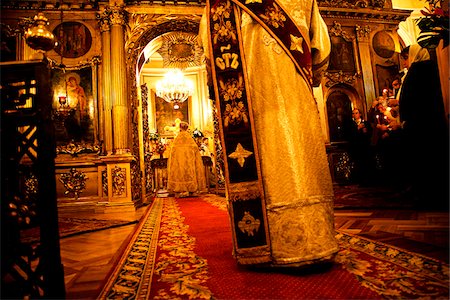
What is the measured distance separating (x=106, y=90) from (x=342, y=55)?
266 inches

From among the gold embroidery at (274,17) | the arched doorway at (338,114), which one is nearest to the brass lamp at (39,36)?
the gold embroidery at (274,17)

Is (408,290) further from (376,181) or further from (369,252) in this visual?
(376,181)

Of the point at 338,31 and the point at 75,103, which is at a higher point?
the point at 338,31

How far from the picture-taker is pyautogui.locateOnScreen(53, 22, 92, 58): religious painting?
23.5ft

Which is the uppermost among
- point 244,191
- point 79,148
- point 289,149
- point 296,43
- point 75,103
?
point 75,103

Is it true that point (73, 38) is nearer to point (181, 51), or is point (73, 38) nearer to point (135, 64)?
point (135, 64)

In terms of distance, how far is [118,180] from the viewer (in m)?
6.45

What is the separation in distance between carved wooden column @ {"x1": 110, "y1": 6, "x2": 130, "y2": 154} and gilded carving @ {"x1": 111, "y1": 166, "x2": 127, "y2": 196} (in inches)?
16.9

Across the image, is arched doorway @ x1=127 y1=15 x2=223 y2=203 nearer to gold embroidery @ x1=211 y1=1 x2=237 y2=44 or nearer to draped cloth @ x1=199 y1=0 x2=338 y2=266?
gold embroidery @ x1=211 y1=1 x2=237 y2=44

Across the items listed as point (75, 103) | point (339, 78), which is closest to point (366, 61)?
point (339, 78)

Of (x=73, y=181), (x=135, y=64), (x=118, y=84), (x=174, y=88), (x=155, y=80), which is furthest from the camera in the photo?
(x=155, y=80)

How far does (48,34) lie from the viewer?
1763mm

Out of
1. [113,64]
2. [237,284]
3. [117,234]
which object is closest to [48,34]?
[237,284]

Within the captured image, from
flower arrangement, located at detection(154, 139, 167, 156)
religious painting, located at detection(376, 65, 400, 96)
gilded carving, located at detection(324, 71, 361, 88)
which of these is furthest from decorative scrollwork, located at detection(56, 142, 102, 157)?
religious painting, located at detection(376, 65, 400, 96)
